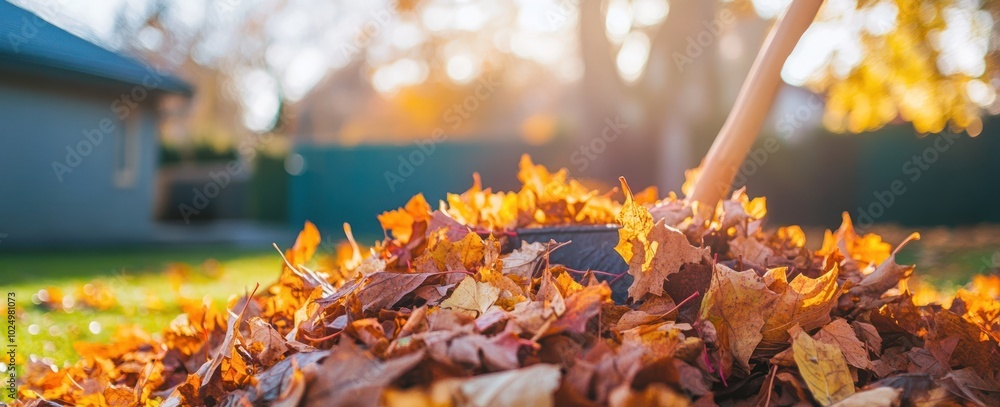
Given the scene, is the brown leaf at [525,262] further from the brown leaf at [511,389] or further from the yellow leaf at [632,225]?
the brown leaf at [511,389]

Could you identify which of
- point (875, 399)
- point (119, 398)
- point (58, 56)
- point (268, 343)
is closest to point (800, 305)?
point (875, 399)

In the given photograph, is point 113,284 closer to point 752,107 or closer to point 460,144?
point 752,107

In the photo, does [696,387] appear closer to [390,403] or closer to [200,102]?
[390,403]

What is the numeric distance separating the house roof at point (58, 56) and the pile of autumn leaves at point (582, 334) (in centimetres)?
857

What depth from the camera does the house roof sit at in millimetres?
8719

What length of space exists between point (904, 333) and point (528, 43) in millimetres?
18668

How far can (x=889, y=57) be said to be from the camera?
5852 mm

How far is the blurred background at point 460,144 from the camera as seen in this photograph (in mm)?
6184

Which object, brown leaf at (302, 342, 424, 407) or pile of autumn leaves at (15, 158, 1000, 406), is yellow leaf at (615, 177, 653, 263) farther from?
brown leaf at (302, 342, 424, 407)

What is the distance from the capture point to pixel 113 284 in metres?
5.46

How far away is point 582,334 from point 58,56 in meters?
10.8

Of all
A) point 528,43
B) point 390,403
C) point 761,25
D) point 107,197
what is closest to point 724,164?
point 390,403

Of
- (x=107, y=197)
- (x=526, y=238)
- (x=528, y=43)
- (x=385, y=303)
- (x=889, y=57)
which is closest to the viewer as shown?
(x=385, y=303)

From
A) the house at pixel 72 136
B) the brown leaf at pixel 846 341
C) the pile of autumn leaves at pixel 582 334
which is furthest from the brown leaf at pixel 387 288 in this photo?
the house at pixel 72 136
